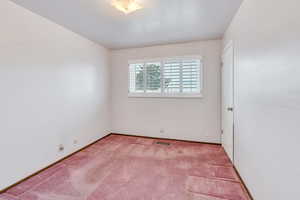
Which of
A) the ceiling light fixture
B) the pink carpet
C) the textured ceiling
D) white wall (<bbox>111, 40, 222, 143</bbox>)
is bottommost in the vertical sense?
the pink carpet

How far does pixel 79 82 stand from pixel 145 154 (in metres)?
2.16

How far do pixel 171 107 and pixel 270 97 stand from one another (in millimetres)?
2668

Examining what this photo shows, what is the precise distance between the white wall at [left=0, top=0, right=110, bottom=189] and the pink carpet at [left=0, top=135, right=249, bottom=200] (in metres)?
0.36

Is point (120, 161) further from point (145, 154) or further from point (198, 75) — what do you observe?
point (198, 75)

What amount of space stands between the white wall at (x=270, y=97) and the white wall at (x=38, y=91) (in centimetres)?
309

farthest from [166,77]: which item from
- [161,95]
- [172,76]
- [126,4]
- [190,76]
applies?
[126,4]

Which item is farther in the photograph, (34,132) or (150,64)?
(150,64)

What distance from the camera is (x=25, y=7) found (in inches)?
85.8

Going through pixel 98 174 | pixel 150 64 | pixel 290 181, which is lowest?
pixel 98 174

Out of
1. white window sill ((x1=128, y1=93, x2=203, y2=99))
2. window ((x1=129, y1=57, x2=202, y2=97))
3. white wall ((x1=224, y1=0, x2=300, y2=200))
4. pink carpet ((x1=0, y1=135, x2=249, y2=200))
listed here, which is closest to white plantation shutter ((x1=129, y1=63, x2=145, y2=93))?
window ((x1=129, y1=57, x2=202, y2=97))

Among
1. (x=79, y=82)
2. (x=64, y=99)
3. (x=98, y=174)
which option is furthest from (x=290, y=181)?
(x=79, y=82)

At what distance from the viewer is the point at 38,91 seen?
94.8 inches

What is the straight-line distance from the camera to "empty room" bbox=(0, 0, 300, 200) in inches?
54.1

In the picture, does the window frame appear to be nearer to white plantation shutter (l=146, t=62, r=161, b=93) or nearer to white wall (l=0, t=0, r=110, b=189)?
white plantation shutter (l=146, t=62, r=161, b=93)
